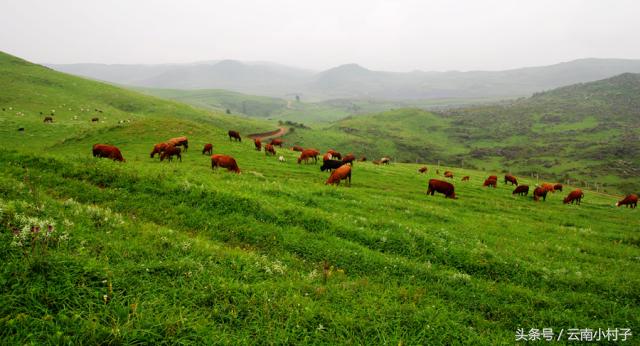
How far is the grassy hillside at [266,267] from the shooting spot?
5.65 metres

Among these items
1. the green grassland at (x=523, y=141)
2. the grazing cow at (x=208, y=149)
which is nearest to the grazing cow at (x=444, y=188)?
the grazing cow at (x=208, y=149)

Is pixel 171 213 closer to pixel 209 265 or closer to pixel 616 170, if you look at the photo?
pixel 209 265

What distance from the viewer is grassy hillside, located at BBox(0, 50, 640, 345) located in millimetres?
5652

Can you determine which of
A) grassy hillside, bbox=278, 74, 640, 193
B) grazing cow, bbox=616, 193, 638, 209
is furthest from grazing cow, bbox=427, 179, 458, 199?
grassy hillside, bbox=278, 74, 640, 193

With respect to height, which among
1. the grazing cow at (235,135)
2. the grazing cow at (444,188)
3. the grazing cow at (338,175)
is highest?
the grazing cow at (235,135)

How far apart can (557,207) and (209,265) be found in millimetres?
34843

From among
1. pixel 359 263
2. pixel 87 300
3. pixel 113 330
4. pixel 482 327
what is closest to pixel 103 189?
pixel 87 300

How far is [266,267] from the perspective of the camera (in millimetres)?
8336

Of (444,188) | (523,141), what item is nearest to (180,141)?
(444,188)

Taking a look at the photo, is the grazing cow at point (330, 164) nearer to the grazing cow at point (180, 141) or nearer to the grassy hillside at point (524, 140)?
the grazing cow at point (180, 141)

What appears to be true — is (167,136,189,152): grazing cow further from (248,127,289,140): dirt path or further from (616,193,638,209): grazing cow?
(248,127,289,140): dirt path

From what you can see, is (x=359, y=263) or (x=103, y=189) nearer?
(x=359, y=263)

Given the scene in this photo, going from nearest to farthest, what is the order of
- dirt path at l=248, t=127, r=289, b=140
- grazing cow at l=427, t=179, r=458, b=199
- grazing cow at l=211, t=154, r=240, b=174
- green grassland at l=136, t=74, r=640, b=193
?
grazing cow at l=211, t=154, r=240, b=174 < grazing cow at l=427, t=179, r=458, b=199 < dirt path at l=248, t=127, r=289, b=140 < green grassland at l=136, t=74, r=640, b=193

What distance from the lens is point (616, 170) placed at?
3551 inches
